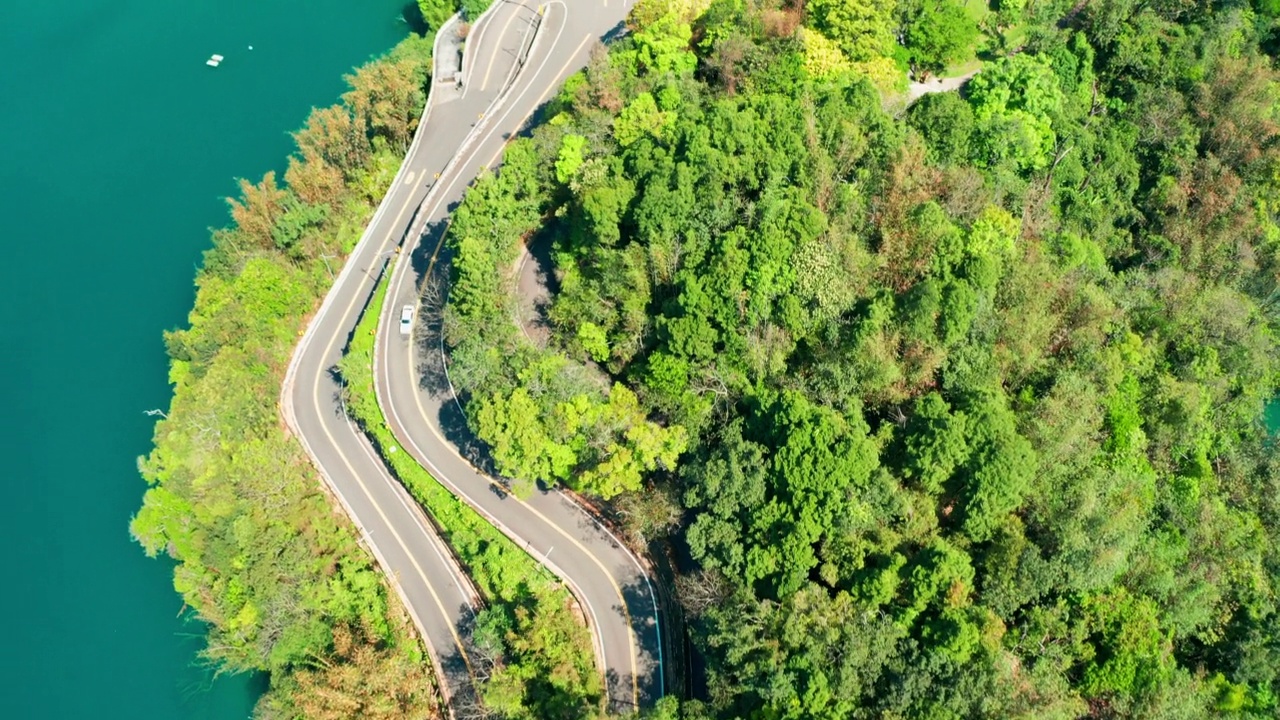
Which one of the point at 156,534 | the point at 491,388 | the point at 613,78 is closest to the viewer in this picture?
the point at 491,388

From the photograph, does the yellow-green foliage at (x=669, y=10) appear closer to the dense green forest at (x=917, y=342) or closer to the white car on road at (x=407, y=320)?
the dense green forest at (x=917, y=342)

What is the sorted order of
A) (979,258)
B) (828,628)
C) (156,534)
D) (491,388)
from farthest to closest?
(156,534) < (491,388) < (979,258) < (828,628)

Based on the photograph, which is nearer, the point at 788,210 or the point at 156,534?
the point at 788,210

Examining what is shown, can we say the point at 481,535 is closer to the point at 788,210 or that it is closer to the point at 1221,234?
the point at 788,210

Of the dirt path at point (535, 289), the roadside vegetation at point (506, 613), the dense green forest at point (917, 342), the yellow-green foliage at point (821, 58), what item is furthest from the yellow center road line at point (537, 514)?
the yellow-green foliage at point (821, 58)

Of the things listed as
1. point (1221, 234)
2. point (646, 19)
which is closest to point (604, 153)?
point (646, 19)

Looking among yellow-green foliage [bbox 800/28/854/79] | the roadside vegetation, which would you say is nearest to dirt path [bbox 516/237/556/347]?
the roadside vegetation
